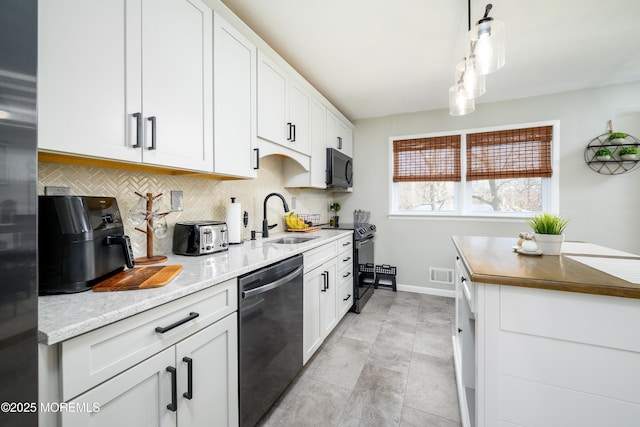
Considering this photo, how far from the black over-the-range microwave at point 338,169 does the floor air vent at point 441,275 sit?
1719 mm

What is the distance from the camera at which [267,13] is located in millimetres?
1823

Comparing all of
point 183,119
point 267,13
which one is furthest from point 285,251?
point 267,13

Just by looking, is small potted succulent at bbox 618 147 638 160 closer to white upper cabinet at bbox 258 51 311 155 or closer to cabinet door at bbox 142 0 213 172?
white upper cabinet at bbox 258 51 311 155

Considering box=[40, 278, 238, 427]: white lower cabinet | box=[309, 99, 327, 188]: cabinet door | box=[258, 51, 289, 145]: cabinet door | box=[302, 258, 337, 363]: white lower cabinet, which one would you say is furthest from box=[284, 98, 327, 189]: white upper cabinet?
box=[40, 278, 238, 427]: white lower cabinet

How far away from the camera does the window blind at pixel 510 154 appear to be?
10.3 ft

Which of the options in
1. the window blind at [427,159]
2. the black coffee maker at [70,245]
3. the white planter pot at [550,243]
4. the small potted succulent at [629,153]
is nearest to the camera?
the black coffee maker at [70,245]

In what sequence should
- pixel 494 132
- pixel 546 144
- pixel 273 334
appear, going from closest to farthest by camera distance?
pixel 273 334 < pixel 546 144 < pixel 494 132

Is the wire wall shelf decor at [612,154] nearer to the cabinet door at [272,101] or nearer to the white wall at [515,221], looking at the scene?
the white wall at [515,221]

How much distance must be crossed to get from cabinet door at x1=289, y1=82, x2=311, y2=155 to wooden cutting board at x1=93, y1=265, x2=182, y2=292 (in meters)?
1.52

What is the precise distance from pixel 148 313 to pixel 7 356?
1.12ft

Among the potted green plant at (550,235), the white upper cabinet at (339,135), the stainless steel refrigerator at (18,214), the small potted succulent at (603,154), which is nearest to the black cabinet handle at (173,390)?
the stainless steel refrigerator at (18,214)

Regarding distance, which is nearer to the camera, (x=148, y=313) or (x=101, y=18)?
(x=148, y=313)

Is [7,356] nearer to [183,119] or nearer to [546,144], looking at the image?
[183,119]

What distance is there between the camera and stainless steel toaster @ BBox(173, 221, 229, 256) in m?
1.54
